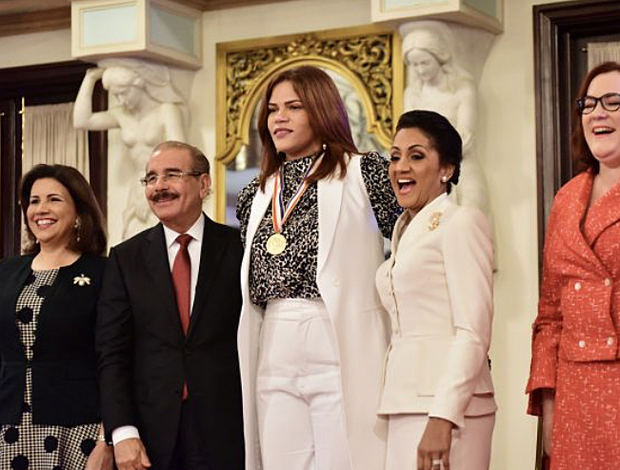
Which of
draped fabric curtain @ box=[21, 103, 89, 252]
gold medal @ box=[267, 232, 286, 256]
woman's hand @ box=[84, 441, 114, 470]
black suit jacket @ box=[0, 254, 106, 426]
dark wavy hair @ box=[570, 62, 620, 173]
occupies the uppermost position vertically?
draped fabric curtain @ box=[21, 103, 89, 252]

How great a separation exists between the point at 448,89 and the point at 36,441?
285cm

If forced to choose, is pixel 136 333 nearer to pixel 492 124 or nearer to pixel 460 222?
pixel 460 222

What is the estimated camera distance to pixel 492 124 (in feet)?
20.4

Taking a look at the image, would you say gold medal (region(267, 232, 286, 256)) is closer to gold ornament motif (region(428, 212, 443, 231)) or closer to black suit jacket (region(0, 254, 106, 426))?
gold ornament motif (region(428, 212, 443, 231))

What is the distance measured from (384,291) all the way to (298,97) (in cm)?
68

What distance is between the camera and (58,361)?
13.7 feet

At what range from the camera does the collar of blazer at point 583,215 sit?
319cm

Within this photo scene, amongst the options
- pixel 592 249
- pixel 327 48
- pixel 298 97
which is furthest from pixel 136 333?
pixel 327 48

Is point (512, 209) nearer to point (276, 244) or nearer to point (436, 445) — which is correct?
point (276, 244)

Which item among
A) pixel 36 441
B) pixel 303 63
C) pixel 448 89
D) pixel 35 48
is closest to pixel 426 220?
pixel 36 441

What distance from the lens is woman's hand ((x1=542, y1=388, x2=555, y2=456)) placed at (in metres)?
3.34

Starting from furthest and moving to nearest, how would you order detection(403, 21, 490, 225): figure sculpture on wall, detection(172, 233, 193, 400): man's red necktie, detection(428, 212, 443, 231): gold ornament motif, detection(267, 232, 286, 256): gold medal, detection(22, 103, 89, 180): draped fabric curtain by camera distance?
detection(22, 103, 89, 180): draped fabric curtain
detection(403, 21, 490, 225): figure sculpture on wall
detection(172, 233, 193, 400): man's red necktie
detection(267, 232, 286, 256): gold medal
detection(428, 212, 443, 231): gold ornament motif

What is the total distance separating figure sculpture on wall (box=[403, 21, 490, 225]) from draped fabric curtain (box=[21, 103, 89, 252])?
7.29 ft

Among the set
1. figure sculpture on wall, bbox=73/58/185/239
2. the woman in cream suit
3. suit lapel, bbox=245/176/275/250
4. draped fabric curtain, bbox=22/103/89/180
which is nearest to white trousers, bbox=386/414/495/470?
the woman in cream suit
